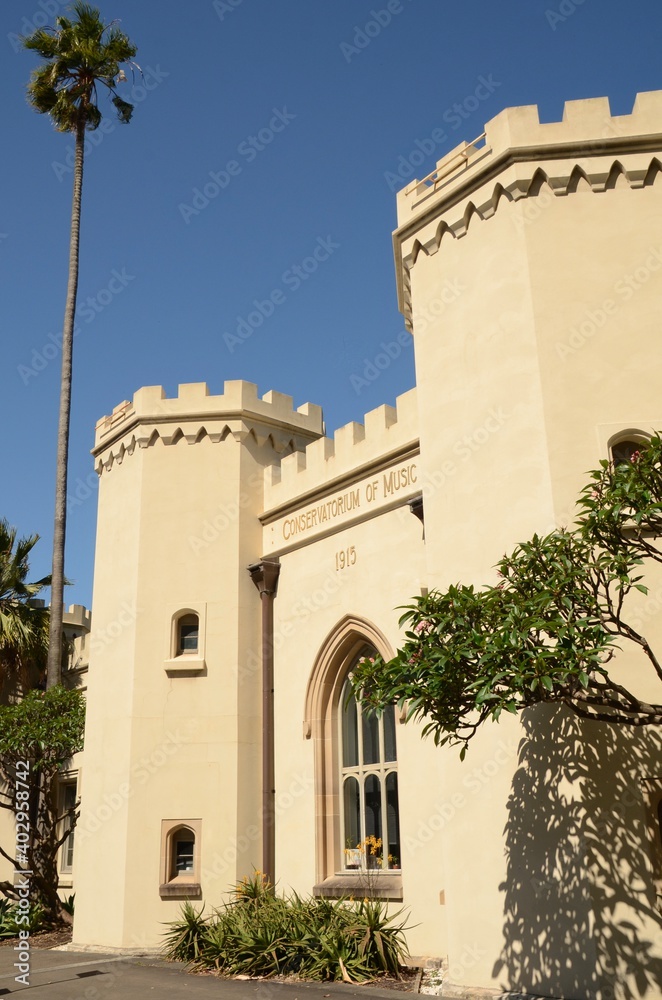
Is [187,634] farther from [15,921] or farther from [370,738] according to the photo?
[15,921]

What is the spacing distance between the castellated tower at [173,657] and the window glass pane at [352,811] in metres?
1.63

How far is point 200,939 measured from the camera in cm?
1233

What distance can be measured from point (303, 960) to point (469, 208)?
Result: 30.0 ft

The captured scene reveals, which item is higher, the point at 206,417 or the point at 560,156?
the point at 560,156

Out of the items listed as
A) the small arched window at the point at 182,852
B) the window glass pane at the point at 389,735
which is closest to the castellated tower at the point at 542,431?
the window glass pane at the point at 389,735

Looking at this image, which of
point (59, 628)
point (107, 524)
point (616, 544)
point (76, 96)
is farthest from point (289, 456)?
point (76, 96)

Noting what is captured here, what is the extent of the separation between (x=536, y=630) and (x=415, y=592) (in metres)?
5.15

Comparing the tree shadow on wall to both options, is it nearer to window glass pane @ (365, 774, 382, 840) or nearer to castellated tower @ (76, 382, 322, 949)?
window glass pane @ (365, 774, 382, 840)

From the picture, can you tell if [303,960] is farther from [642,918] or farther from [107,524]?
[107,524]

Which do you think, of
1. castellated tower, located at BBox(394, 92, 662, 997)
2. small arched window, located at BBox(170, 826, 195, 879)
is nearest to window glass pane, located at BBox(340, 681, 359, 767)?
small arched window, located at BBox(170, 826, 195, 879)

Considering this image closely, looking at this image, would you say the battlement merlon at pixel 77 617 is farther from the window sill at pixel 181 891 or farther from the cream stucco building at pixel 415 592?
the window sill at pixel 181 891

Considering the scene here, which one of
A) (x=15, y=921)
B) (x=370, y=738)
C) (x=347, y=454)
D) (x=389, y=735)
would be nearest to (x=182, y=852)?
(x=370, y=738)

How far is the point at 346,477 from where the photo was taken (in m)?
13.8

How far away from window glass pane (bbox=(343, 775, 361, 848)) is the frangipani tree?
5.63 metres
